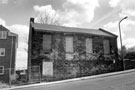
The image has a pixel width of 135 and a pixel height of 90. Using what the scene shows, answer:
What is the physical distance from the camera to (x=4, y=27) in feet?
83.5

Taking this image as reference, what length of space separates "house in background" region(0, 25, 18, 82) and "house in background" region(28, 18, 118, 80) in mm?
7104

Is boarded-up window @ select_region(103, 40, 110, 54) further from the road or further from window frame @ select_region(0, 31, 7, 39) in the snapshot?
window frame @ select_region(0, 31, 7, 39)

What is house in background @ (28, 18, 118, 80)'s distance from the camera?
17219mm

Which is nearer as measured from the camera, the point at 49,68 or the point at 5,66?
the point at 49,68

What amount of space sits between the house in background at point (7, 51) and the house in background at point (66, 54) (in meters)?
7.10

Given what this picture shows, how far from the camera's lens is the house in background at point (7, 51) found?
Result: 23547mm

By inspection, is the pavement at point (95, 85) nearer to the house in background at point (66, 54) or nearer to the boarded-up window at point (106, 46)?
the house in background at point (66, 54)

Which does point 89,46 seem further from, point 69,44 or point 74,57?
point 69,44

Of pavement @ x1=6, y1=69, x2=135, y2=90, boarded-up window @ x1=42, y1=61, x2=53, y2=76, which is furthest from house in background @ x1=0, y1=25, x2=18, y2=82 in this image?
pavement @ x1=6, y1=69, x2=135, y2=90

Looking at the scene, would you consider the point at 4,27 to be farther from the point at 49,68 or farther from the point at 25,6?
the point at 49,68

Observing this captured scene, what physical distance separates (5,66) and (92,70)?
1578 cm

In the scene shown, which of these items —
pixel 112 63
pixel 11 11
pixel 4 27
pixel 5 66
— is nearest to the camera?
pixel 11 11

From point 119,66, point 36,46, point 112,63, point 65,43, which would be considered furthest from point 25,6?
point 119,66

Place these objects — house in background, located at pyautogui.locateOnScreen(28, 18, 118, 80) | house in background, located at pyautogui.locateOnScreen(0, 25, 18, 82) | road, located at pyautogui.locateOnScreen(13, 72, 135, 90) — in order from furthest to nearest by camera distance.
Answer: house in background, located at pyautogui.locateOnScreen(0, 25, 18, 82), house in background, located at pyautogui.locateOnScreen(28, 18, 118, 80), road, located at pyautogui.locateOnScreen(13, 72, 135, 90)
